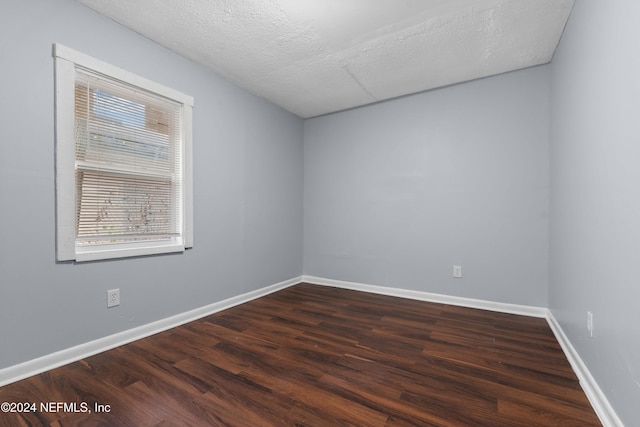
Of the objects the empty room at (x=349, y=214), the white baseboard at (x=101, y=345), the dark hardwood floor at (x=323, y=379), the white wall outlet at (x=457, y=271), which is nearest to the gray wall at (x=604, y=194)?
the empty room at (x=349, y=214)

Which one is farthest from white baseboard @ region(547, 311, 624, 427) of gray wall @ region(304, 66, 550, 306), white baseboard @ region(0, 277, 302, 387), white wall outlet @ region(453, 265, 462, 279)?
white baseboard @ region(0, 277, 302, 387)

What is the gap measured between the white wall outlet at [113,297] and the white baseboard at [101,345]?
0.23 meters

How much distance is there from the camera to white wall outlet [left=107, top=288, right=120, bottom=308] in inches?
78.1

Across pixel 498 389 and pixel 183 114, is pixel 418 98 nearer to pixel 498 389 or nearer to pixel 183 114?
pixel 183 114

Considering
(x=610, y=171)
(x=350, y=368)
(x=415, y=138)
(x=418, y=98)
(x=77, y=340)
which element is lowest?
(x=350, y=368)

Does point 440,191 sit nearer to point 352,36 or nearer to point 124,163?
point 352,36

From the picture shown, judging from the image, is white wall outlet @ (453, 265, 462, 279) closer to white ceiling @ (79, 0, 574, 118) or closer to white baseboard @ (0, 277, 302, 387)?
white ceiling @ (79, 0, 574, 118)

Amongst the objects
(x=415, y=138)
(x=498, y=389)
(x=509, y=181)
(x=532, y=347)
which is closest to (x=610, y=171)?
(x=498, y=389)

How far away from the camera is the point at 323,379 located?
63.6 inches

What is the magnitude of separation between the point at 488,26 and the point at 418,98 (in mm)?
1139

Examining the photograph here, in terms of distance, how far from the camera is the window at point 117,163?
178cm

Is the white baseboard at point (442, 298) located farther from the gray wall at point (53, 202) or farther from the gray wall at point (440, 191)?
the gray wall at point (53, 202)

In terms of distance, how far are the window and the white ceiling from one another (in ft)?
1.60

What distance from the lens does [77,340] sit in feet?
5.99
